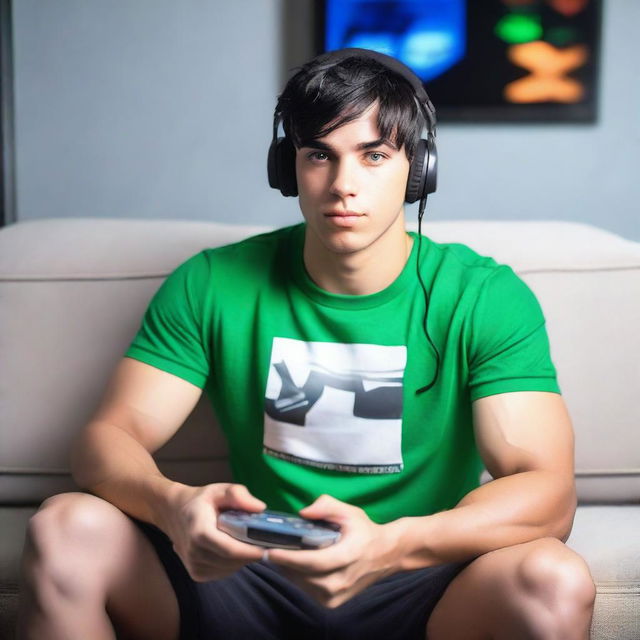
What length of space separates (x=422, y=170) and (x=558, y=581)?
0.57 metres

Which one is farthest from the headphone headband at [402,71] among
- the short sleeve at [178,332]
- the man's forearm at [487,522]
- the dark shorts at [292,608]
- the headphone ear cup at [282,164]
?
the dark shorts at [292,608]

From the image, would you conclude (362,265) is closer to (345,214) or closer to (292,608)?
(345,214)

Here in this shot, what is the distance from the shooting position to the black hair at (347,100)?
113cm

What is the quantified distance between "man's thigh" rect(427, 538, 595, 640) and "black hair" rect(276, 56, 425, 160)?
0.56 metres

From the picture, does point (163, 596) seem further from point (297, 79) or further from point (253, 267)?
point (297, 79)

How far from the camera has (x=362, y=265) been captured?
1.21m

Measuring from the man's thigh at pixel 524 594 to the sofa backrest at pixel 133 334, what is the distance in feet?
1.47

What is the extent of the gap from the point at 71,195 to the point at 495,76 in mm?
1175

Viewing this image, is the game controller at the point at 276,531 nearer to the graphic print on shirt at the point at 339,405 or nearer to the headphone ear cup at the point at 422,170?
the graphic print on shirt at the point at 339,405

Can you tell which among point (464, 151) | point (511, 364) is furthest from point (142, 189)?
point (511, 364)

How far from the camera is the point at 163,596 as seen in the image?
3.41ft

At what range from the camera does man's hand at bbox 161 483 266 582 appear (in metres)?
0.88

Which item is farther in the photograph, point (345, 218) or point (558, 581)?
point (345, 218)

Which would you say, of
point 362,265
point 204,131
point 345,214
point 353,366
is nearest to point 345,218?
point 345,214
